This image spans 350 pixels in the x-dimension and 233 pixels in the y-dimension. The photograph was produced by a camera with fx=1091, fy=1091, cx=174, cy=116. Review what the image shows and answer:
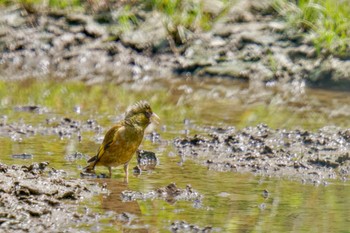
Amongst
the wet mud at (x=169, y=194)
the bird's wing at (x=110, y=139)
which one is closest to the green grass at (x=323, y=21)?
the bird's wing at (x=110, y=139)

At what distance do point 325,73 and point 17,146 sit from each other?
4729 millimetres

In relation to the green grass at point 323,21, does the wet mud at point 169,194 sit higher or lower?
lower

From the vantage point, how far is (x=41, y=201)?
19.7 feet

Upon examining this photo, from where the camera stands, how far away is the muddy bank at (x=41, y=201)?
18.4 feet

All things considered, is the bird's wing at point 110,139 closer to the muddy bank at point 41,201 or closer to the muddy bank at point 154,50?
the muddy bank at point 41,201

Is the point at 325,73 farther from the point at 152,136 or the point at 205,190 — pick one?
the point at 205,190

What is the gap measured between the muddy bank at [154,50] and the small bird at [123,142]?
4850 millimetres

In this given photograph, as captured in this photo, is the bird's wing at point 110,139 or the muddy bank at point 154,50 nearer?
the bird's wing at point 110,139

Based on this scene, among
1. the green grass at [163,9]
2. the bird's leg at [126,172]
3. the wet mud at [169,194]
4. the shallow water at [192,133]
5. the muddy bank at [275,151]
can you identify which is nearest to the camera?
the shallow water at [192,133]

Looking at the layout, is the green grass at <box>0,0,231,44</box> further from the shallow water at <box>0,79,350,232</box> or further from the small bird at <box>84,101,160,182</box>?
the small bird at <box>84,101,160,182</box>

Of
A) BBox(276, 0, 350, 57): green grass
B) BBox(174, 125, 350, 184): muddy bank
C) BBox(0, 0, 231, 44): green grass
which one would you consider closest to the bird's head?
BBox(174, 125, 350, 184): muddy bank

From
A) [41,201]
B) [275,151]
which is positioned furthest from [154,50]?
[41,201]

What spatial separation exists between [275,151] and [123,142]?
145cm

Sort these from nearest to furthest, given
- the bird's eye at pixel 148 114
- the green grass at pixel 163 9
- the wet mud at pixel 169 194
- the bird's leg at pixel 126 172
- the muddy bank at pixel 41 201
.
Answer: the muddy bank at pixel 41 201, the wet mud at pixel 169 194, the bird's leg at pixel 126 172, the bird's eye at pixel 148 114, the green grass at pixel 163 9
